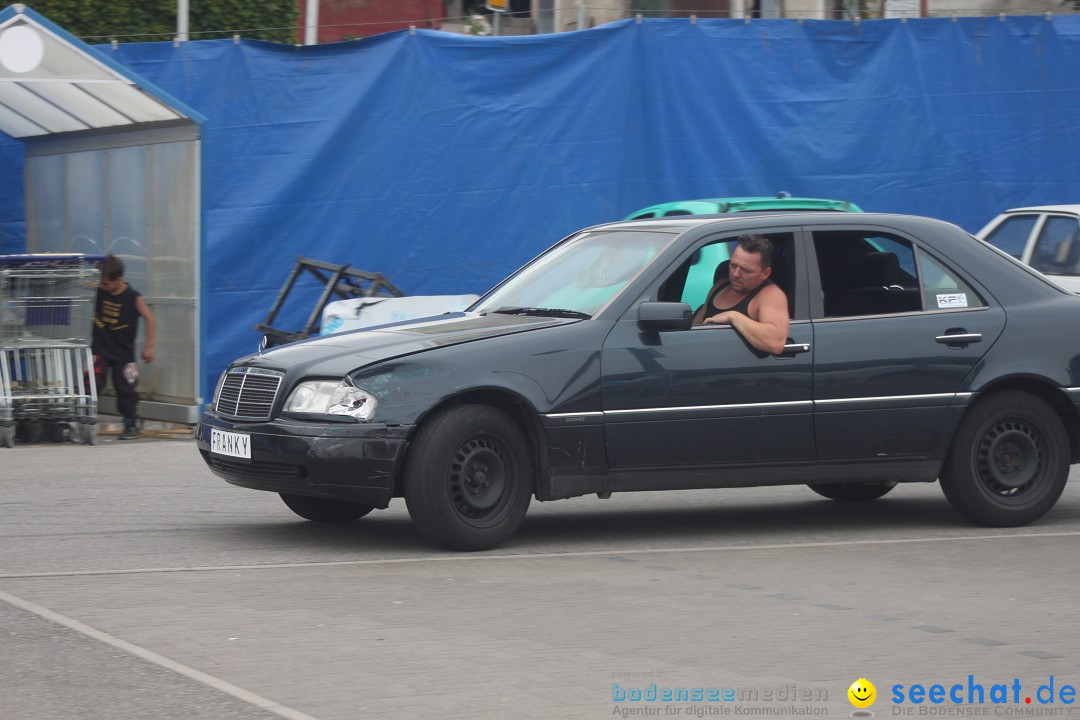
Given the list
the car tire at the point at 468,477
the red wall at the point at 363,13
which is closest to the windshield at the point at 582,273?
the car tire at the point at 468,477

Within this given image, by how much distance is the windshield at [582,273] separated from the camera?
8094 mm

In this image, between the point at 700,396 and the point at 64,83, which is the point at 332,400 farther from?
the point at 64,83

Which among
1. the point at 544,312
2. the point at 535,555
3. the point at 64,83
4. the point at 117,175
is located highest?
the point at 64,83

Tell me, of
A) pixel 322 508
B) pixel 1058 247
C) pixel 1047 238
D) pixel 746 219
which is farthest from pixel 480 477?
pixel 1047 238

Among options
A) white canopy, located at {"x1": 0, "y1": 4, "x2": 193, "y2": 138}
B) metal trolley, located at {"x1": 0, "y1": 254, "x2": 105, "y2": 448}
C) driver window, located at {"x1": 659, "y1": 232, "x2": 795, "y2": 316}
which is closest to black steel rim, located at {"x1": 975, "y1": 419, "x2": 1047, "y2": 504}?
driver window, located at {"x1": 659, "y1": 232, "x2": 795, "y2": 316}

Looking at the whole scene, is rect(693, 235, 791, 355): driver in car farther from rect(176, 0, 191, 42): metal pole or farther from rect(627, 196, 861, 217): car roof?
rect(176, 0, 191, 42): metal pole

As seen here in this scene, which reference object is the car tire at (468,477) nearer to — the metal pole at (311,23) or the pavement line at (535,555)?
the pavement line at (535,555)

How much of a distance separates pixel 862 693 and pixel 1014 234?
381 inches

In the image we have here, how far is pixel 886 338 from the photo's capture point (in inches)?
322

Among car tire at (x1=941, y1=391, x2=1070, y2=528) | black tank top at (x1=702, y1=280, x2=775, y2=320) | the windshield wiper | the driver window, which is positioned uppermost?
the driver window

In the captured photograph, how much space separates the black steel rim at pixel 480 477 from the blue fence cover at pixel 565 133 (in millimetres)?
6636

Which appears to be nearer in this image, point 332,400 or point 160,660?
point 160,660

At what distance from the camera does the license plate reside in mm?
7609

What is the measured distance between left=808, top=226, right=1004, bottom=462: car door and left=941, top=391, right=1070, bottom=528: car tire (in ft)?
0.75
